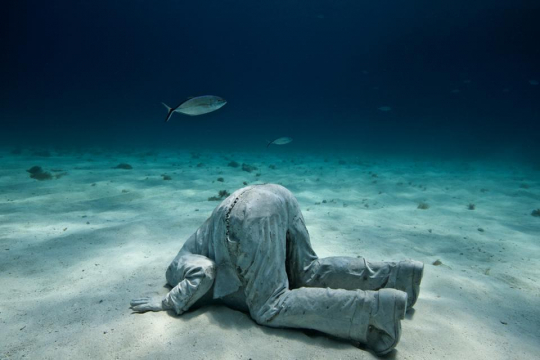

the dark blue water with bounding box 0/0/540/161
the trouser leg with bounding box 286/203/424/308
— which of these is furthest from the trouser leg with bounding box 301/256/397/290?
the dark blue water with bounding box 0/0/540/161

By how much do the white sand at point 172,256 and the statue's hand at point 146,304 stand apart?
94 mm

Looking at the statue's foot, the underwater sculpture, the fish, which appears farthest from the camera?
the fish

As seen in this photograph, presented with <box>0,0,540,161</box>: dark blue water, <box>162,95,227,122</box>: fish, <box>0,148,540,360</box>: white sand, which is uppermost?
<box>0,0,540,161</box>: dark blue water

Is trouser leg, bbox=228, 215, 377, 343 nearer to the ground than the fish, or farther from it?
nearer to the ground

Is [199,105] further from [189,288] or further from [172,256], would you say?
[189,288]

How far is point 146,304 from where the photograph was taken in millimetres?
2850


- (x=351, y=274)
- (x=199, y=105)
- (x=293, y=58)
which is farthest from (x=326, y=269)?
(x=293, y=58)

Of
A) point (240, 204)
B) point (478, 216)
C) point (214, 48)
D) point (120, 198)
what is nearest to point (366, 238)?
point (240, 204)

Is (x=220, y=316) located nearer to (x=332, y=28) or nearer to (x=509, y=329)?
(x=509, y=329)

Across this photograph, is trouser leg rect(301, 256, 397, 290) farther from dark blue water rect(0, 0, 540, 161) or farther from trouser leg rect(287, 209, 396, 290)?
dark blue water rect(0, 0, 540, 161)

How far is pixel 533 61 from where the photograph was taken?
5394 centimetres

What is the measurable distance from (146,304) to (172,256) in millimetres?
1664

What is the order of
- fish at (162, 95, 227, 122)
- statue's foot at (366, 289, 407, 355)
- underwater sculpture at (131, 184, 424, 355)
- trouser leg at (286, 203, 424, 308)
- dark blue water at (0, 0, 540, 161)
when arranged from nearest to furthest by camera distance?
1. statue's foot at (366, 289, 407, 355)
2. underwater sculpture at (131, 184, 424, 355)
3. trouser leg at (286, 203, 424, 308)
4. fish at (162, 95, 227, 122)
5. dark blue water at (0, 0, 540, 161)

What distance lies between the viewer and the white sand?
240 cm
